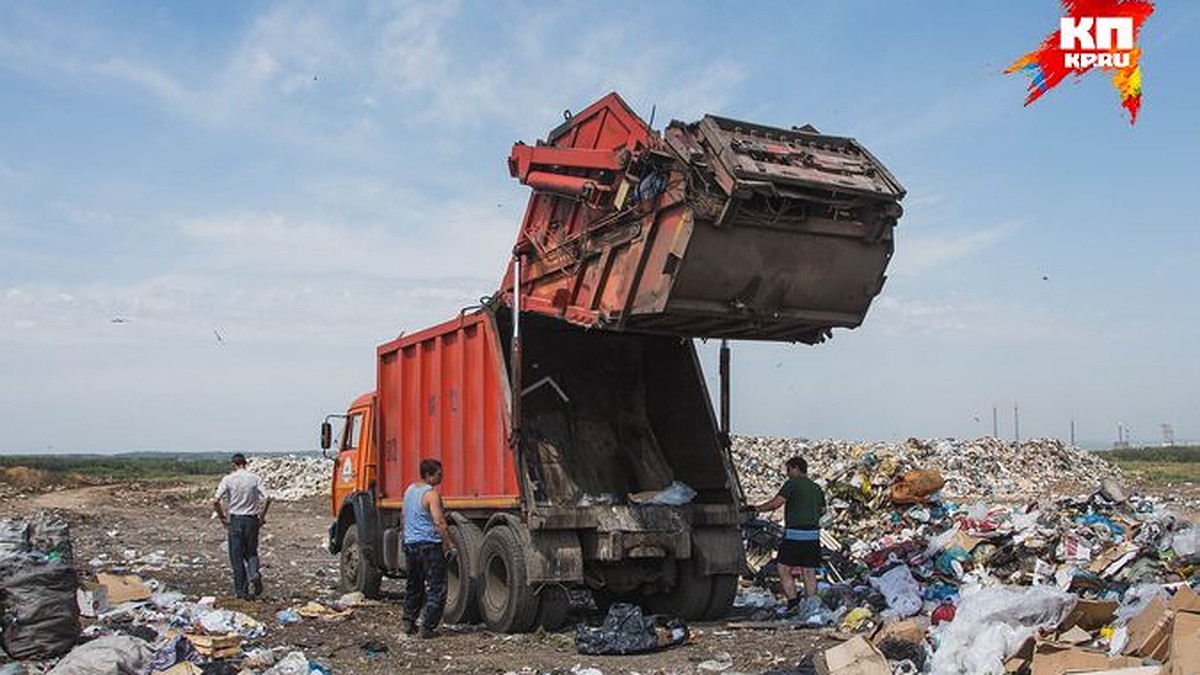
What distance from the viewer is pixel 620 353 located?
10.5m

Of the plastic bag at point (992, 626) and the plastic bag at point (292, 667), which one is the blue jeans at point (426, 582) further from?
the plastic bag at point (992, 626)

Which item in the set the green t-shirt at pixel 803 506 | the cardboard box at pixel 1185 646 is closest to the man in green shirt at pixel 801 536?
the green t-shirt at pixel 803 506

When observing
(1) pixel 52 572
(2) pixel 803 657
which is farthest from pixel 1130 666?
(1) pixel 52 572

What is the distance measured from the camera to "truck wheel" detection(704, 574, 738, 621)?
9.36 metres

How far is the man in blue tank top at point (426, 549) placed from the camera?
8.89 meters

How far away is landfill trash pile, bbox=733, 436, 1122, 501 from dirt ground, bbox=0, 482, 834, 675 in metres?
9.38

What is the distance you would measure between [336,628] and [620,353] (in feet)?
11.3

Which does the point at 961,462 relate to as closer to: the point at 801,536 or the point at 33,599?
the point at 801,536

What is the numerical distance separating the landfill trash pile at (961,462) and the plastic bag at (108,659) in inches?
569

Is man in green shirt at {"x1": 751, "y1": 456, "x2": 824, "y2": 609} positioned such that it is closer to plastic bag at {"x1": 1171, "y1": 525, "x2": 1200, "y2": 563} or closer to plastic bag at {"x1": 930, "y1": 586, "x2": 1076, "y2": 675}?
plastic bag at {"x1": 930, "y1": 586, "x2": 1076, "y2": 675}

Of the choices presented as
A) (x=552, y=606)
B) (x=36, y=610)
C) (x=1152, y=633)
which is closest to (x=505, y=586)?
(x=552, y=606)

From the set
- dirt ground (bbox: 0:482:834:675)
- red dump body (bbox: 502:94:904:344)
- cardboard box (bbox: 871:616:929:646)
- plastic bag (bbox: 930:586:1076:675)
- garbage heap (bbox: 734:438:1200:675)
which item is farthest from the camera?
dirt ground (bbox: 0:482:834:675)

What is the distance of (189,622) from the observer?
873cm

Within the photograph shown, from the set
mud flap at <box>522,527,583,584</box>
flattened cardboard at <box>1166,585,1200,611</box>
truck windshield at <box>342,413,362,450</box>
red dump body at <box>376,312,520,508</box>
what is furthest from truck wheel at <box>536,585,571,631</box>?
truck windshield at <box>342,413,362,450</box>
